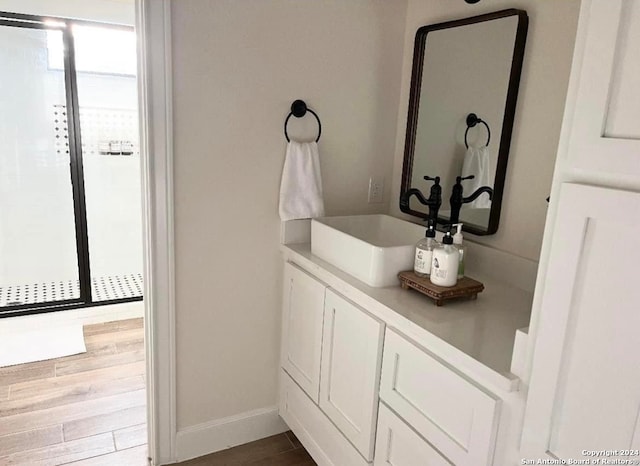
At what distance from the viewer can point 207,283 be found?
2.00m

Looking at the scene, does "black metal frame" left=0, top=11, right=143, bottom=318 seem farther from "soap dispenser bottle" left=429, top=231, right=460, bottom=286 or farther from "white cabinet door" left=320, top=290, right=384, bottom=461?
"soap dispenser bottle" left=429, top=231, right=460, bottom=286

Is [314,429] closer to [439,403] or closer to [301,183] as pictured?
[439,403]

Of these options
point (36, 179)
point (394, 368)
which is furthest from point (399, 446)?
point (36, 179)

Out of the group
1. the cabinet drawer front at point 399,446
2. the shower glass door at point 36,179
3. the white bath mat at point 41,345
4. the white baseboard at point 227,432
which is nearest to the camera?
the cabinet drawer front at point 399,446

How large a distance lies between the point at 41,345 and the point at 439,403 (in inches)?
107

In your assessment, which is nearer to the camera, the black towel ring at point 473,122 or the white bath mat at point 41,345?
the black towel ring at point 473,122

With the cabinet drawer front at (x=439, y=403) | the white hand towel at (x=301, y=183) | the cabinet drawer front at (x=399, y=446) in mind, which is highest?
the white hand towel at (x=301, y=183)

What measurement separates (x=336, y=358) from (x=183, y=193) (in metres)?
0.84

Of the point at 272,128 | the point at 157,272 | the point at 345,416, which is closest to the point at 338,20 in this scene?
the point at 272,128

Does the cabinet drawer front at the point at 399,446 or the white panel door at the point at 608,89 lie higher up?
the white panel door at the point at 608,89

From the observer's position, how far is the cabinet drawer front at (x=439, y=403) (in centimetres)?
117

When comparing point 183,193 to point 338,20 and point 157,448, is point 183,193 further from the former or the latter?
point 157,448

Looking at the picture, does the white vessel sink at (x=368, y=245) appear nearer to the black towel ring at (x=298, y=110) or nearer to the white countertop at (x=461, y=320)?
the white countertop at (x=461, y=320)

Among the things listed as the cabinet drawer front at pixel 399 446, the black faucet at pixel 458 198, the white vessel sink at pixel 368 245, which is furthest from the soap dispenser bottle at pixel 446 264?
the cabinet drawer front at pixel 399 446
